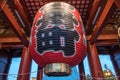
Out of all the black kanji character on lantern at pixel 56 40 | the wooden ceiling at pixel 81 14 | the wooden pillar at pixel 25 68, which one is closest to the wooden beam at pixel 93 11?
the wooden ceiling at pixel 81 14

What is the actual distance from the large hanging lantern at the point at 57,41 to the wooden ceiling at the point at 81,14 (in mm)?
1037

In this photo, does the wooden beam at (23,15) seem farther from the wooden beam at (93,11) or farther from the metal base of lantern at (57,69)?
the metal base of lantern at (57,69)

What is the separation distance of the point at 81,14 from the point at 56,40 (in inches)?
114

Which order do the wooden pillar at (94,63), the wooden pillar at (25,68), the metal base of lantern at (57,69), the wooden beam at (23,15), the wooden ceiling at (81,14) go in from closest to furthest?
the metal base of lantern at (57,69) < the wooden ceiling at (81,14) < the wooden beam at (23,15) < the wooden pillar at (94,63) < the wooden pillar at (25,68)

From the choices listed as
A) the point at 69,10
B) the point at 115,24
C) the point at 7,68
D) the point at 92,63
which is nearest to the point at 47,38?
the point at 69,10

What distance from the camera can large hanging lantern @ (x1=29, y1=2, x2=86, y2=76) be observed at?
5.94ft

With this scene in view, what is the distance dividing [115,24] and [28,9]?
2.37 meters

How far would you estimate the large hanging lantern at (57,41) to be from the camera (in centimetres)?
181

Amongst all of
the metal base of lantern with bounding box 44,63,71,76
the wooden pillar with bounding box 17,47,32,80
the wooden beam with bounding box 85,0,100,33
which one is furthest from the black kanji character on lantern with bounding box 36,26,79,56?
the wooden pillar with bounding box 17,47,32,80

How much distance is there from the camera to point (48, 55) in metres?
1.81

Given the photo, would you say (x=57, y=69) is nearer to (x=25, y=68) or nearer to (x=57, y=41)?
(x=57, y=41)

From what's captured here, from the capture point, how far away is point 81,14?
457 centimetres

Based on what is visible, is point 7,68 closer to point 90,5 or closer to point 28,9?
point 28,9

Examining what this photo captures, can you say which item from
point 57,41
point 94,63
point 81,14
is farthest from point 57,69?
point 81,14
